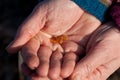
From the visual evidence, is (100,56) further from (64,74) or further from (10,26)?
(10,26)

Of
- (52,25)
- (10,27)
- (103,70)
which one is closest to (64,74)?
(103,70)

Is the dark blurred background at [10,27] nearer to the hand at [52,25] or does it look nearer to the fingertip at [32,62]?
the hand at [52,25]

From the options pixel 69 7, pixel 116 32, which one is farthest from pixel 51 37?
pixel 116 32

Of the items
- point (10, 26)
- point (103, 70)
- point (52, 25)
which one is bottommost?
point (10, 26)

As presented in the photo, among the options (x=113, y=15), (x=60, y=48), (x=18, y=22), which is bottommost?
(x=18, y=22)

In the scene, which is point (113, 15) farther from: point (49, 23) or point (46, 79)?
point (46, 79)

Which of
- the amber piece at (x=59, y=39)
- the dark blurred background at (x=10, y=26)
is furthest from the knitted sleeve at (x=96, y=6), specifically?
the dark blurred background at (x=10, y=26)
